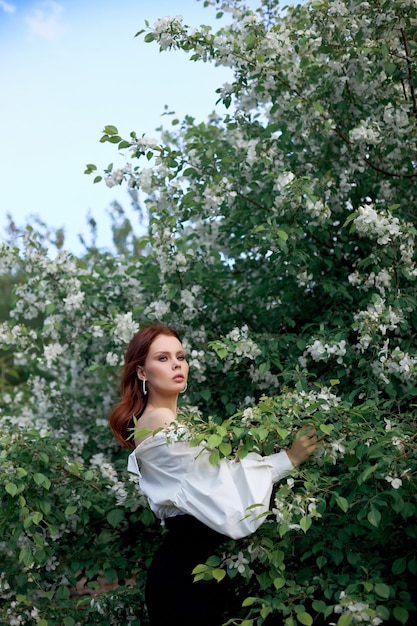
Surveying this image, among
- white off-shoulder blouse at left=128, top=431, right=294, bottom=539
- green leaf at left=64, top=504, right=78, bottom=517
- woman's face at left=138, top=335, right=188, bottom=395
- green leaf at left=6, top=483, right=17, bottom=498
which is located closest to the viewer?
white off-shoulder blouse at left=128, top=431, right=294, bottom=539

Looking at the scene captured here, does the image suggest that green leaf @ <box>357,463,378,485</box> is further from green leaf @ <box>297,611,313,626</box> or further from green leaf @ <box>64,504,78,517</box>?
green leaf @ <box>64,504,78,517</box>

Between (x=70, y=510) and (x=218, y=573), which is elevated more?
(x=70, y=510)

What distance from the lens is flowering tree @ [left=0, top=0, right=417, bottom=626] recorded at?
2.94 m

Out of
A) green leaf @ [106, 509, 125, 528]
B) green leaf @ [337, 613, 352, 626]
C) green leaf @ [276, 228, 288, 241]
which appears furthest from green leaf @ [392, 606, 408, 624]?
green leaf @ [276, 228, 288, 241]

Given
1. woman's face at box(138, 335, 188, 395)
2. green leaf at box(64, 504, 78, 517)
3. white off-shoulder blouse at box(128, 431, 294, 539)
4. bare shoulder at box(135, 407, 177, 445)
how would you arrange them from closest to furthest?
white off-shoulder blouse at box(128, 431, 294, 539)
bare shoulder at box(135, 407, 177, 445)
woman's face at box(138, 335, 188, 395)
green leaf at box(64, 504, 78, 517)

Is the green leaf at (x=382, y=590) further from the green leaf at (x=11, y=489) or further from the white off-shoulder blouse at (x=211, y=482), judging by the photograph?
the green leaf at (x=11, y=489)

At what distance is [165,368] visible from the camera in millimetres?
3031

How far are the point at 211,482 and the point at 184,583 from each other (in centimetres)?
41

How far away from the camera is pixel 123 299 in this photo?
4312mm

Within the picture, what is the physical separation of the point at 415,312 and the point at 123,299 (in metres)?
1.58

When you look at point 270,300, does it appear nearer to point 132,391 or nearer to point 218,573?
point 132,391

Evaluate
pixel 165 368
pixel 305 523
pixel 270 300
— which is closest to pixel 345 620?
pixel 305 523

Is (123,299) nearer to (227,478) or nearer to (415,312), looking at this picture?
(415,312)

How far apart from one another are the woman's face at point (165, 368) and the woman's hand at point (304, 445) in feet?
1.86
